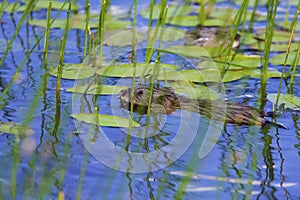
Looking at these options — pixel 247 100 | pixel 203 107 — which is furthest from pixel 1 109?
pixel 247 100

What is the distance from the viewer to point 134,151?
3.39 m

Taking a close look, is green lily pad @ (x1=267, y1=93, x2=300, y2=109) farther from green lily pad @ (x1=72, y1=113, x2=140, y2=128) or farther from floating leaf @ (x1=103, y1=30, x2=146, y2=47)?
floating leaf @ (x1=103, y1=30, x2=146, y2=47)

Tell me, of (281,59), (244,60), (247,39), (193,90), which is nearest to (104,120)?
(193,90)

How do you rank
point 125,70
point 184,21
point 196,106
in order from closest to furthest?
1. point 196,106
2. point 125,70
3. point 184,21

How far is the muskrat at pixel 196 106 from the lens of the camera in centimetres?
384

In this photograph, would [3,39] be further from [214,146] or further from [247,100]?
[214,146]

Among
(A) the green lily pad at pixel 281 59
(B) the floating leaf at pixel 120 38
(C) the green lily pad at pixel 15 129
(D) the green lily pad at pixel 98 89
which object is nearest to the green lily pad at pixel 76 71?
(D) the green lily pad at pixel 98 89

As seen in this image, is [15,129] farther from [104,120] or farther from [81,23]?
[81,23]

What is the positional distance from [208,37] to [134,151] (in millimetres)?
2385

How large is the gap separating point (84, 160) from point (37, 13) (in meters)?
3.24

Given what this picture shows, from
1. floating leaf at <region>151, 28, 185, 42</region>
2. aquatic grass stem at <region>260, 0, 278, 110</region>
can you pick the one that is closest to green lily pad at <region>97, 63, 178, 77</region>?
aquatic grass stem at <region>260, 0, 278, 110</region>

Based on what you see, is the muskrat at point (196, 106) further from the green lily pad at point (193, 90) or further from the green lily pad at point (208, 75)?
the green lily pad at point (208, 75)

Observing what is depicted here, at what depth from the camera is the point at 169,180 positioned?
121 inches

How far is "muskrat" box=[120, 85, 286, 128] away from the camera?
3.84 m
